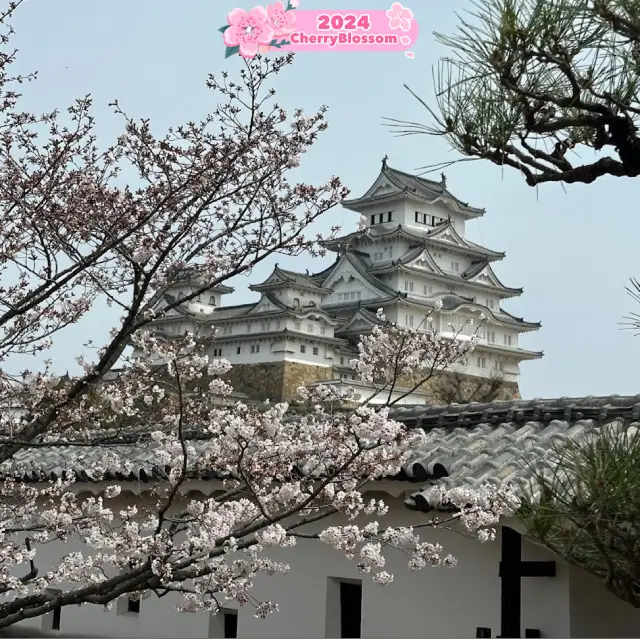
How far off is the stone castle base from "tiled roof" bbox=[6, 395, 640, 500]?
1196 inches

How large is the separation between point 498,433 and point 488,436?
72 millimetres

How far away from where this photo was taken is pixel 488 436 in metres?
5.34

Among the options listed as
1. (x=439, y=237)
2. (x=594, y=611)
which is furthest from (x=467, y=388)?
(x=594, y=611)

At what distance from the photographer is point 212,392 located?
13.6ft

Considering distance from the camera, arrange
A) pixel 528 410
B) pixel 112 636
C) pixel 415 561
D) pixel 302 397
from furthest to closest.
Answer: pixel 112 636
pixel 528 410
pixel 302 397
pixel 415 561

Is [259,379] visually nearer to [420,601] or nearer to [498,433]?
[498,433]

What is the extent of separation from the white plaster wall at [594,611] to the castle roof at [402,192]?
36901mm

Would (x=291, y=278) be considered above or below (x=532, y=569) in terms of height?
above

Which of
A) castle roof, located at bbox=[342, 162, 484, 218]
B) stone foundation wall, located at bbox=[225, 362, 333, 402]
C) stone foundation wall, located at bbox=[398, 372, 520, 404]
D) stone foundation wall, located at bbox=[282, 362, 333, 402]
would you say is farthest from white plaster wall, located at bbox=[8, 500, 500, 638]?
castle roof, located at bbox=[342, 162, 484, 218]

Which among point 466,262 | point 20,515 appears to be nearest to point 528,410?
point 20,515

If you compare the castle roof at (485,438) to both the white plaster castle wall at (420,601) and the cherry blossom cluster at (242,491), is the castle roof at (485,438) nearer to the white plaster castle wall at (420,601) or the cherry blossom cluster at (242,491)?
the cherry blossom cluster at (242,491)

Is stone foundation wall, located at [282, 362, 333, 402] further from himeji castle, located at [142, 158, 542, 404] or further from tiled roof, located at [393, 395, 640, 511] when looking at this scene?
tiled roof, located at [393, 395, 640, 511]

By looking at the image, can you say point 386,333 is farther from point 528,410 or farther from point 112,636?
point 112,636

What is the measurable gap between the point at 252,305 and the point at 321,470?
37173 mm
